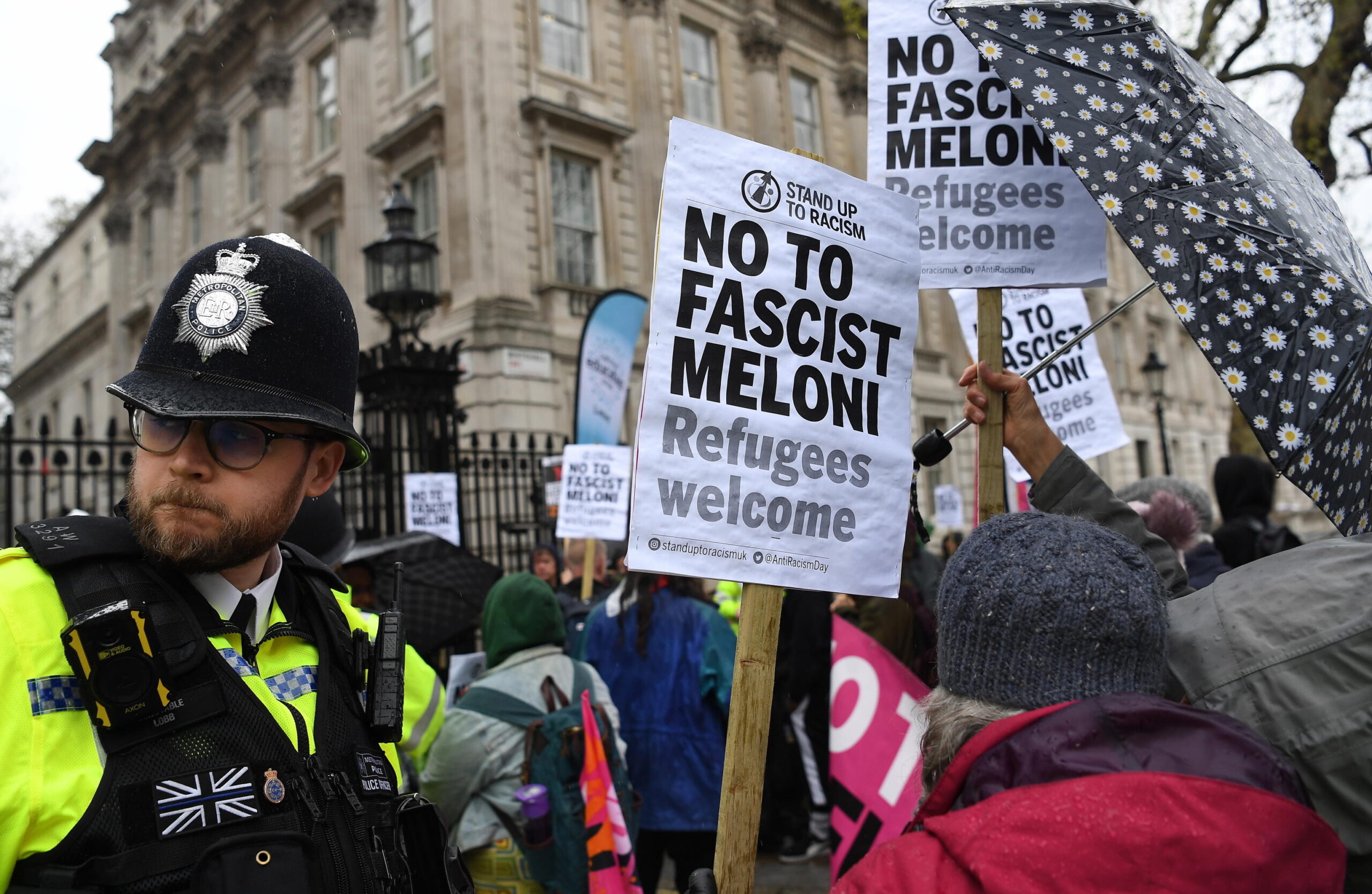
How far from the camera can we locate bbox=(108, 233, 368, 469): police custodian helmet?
158 centimetres

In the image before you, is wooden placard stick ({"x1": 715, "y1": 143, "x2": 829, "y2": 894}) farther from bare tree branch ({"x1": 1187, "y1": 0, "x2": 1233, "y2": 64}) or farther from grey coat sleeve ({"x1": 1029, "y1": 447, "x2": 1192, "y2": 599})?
bare tree branch ({"x1": 1187, "y1": 0, "x2": 1233, "y2": 64})

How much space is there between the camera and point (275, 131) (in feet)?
65.7

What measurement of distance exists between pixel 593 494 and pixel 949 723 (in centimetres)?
576

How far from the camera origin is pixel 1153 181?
191cm

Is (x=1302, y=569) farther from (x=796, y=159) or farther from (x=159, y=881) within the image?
(x=159, y=881)

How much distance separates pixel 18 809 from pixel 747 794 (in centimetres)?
124

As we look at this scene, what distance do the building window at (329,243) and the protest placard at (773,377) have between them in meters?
17.9

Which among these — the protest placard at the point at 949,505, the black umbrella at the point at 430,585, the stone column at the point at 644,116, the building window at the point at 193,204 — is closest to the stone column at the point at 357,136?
the stone column at the point at 644,116

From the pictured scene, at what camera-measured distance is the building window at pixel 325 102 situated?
1867cm

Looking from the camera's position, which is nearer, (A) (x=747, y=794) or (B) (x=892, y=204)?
(A) (x=747, y=794)

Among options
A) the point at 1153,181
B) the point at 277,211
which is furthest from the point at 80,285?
the point at 1153,181

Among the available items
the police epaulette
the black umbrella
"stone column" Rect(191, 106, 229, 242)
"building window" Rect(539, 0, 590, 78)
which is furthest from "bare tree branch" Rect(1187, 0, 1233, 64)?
"stone column" Rect(191, 106, 229, 242)

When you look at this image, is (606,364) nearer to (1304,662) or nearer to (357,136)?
(1304,662)

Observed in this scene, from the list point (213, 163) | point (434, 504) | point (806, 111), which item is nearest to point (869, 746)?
point (434, 504)
